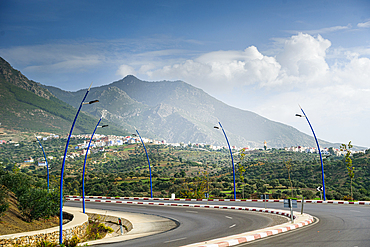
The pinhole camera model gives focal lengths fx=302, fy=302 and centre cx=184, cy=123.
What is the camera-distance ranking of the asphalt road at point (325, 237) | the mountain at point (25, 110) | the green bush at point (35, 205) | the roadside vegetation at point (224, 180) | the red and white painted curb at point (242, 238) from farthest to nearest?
1. the mountain at point (25, 110)
2. the roadside vegetation at point (224, 180)
3. the green bush at point (35, 205)
4. the red and white painted curb at point (242, 238)
5. the asphalt road at point (325, 237)

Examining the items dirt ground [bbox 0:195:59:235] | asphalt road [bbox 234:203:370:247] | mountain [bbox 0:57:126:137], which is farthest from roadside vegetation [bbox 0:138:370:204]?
mountain [bbox 0:57:126:137]

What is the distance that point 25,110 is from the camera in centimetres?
15088

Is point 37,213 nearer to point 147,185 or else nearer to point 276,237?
point 276,237

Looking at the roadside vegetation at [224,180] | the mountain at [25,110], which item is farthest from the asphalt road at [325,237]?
the mountain at [25,110]

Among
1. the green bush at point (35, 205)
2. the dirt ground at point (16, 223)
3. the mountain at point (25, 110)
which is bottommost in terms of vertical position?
the dirt ground at point (16, 223)

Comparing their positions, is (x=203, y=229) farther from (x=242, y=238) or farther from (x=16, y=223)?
(x=16, y=223)

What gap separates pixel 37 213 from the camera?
73.4 feet

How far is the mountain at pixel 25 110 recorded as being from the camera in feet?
455

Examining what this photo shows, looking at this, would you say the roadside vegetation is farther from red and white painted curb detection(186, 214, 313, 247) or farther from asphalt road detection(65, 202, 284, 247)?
red and white painted curb detection(186, 214, 313, 247)

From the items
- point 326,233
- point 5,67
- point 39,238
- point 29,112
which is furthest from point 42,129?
point 326,233

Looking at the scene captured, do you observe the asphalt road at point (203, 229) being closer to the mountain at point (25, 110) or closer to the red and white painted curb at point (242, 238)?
the red and white painted curb at point (242, 238)

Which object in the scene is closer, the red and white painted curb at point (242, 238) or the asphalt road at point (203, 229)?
the red and white painted curb at point (242, 238)

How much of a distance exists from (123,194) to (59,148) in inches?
3200

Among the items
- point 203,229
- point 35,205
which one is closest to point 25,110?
point 35,205
